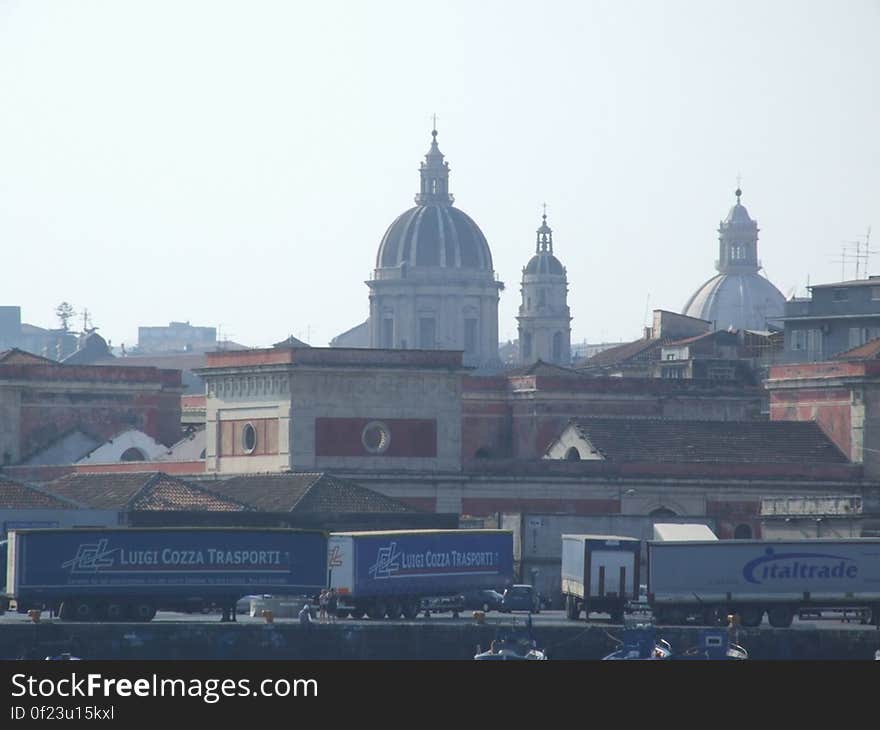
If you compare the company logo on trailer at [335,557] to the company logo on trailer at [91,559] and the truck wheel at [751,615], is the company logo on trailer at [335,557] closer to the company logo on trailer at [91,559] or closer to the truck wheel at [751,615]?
the company logo on trailer at [91,559]

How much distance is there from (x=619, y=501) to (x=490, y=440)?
1749 centimetres

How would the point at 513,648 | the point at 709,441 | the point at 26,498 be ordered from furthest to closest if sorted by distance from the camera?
1. the point at 709,441
2. the point at 26,498
3. the point at 513,648

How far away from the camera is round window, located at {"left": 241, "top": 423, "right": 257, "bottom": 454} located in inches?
4614

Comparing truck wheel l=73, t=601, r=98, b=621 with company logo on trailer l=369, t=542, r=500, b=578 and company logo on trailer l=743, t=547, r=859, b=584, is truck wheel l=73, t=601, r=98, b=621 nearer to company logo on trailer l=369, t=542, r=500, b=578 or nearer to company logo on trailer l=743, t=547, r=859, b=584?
company logo on trailer l=369, t=542, r=500, b=578

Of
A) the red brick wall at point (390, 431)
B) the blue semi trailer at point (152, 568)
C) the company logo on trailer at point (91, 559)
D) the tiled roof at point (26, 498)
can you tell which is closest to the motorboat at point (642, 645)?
the blue semi trailer at point (152, 568)

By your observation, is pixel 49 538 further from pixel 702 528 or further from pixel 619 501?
pixel 619 501

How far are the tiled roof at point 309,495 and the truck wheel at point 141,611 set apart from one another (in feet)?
55.2

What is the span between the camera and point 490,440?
13250cm

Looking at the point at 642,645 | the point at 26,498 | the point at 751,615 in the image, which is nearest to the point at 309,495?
the point at 26,498

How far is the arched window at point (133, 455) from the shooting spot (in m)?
125

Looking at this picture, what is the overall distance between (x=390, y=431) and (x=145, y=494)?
1526cm

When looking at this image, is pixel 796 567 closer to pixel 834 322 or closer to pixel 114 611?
pixel 114 611

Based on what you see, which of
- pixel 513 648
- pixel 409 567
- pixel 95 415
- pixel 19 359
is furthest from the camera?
pixel 19 359

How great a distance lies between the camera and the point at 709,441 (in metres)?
122
